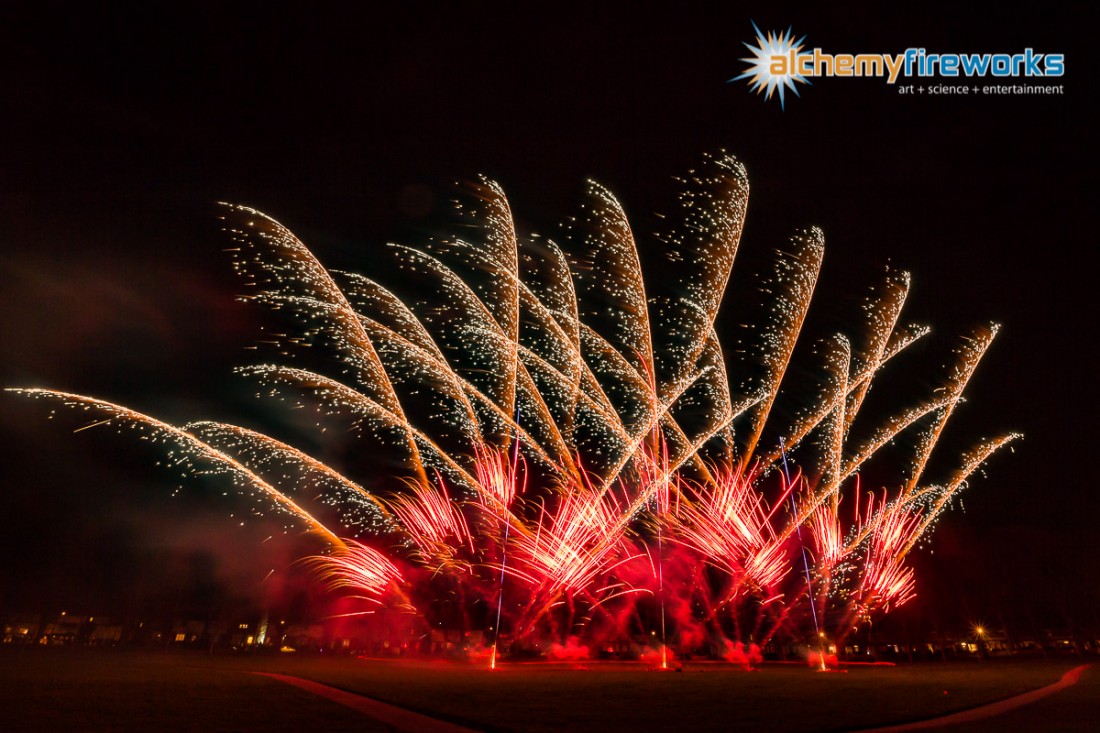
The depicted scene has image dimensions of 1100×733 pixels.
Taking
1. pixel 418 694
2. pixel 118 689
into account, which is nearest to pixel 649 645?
pixel 418 694

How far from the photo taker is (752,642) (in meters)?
34.9

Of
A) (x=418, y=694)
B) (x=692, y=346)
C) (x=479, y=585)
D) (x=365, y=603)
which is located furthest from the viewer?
(x=365, y=603)

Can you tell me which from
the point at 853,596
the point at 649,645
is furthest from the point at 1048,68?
the point at 649,645

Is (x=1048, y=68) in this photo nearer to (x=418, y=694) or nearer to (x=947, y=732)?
(x=947, y=732)

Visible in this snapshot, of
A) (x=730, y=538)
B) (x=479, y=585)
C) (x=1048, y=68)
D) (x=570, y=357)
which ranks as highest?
(x=1048, y=68)

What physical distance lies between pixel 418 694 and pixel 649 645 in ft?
80.2

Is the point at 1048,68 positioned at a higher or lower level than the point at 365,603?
higher

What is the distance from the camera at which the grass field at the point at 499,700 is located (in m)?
12.0

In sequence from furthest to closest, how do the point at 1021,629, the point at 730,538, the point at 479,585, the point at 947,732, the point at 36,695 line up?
the point at 1021,629 → the point at 479,585 → the point at 730,538 → the point at 36,695 → the point at 947,732

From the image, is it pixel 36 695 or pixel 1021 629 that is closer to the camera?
pixel 36 695

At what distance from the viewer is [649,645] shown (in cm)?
3878

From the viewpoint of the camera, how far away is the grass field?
12.0 m

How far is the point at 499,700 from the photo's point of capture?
618 inches

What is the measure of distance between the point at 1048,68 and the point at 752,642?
25.3 metres
